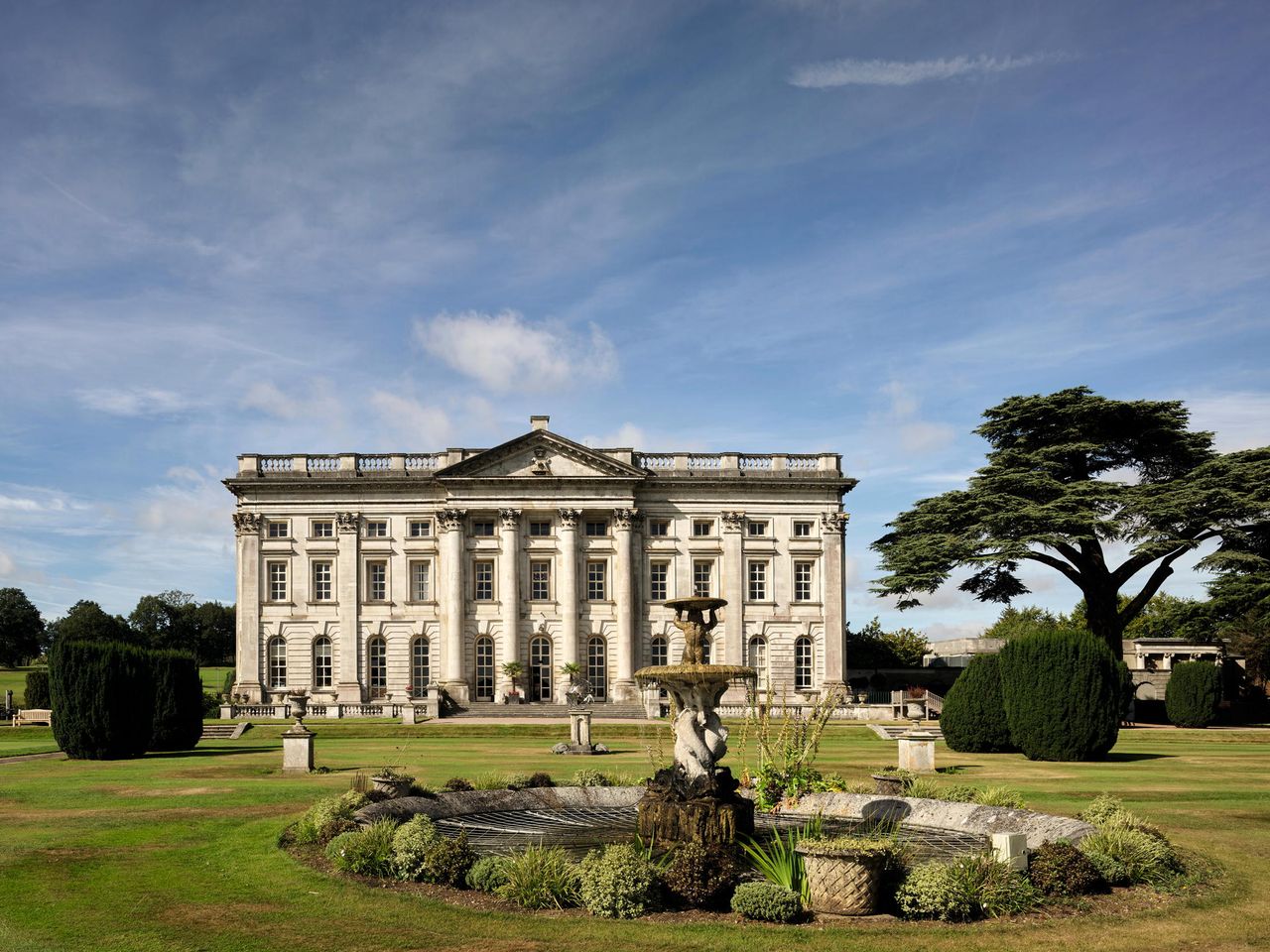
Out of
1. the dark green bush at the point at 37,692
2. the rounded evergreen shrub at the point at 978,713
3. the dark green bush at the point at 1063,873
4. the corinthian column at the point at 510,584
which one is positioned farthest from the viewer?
the corinthian column at the point at 510,584

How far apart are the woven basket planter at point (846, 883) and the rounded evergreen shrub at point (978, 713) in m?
21.3

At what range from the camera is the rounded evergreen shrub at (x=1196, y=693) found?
155 ft

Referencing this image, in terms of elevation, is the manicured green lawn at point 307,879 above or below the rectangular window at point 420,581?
below

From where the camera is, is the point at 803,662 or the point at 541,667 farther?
the point at 803,662

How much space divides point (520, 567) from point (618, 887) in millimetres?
46063

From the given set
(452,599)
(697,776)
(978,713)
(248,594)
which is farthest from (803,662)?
(697,776)

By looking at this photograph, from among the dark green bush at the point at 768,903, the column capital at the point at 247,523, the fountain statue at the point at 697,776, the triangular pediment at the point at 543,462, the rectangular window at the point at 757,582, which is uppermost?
the triangular pediment at the point at 543,462

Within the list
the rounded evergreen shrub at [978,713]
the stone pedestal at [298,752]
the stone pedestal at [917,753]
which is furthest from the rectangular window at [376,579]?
the stone pedestal at [917,753]

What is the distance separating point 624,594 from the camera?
5728 centimetres

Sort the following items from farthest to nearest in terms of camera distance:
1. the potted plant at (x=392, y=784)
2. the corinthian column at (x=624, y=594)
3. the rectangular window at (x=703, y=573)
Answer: the rectangular window at (x=703, y=573)
the corinthian column at (x=624, y=594)
the potted plant at (x=392, y=784)

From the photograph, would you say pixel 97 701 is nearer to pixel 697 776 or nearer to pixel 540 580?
pixel 697 776

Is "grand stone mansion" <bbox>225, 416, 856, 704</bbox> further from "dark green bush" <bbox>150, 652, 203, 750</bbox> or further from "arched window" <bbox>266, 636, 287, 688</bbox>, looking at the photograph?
"dark green bush" <bbox>150, 652, 203, 750</bbox>

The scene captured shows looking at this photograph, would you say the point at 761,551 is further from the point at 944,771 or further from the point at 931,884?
the point at 931,884

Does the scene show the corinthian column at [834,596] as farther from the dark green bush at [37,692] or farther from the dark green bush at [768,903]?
the dark green bush at [768,903]
